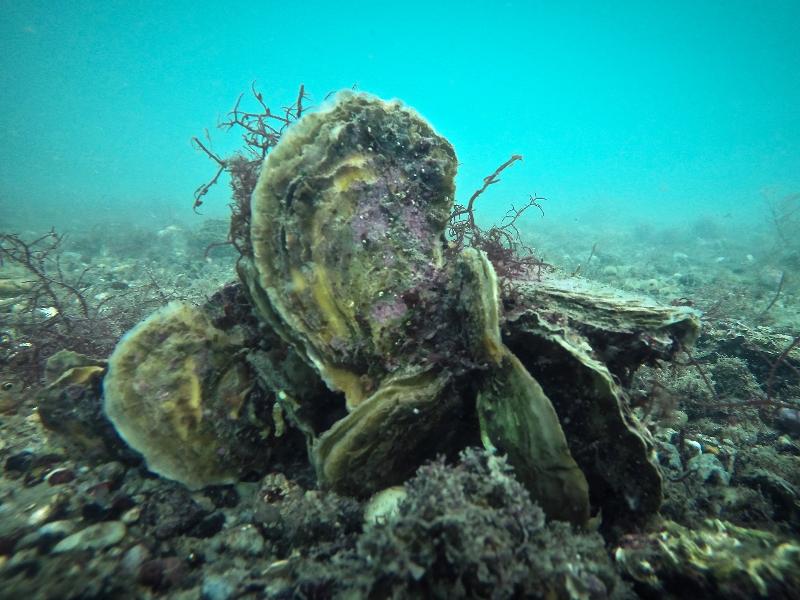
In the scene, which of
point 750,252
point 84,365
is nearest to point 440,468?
point 84,365

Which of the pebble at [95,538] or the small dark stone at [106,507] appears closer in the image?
the pebble at [95,538]

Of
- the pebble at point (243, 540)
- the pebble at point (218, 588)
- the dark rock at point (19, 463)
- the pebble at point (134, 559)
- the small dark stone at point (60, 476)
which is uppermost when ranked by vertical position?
the dark rock at point (19, 463)

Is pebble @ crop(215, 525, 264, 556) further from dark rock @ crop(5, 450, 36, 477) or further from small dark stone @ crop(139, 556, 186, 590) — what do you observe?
dark rock @ crop(5, 450, 36, 477)

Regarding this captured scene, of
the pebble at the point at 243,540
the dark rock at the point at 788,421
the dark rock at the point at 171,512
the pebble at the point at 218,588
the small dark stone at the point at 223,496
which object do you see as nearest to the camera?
the pebble at the point at 218,588

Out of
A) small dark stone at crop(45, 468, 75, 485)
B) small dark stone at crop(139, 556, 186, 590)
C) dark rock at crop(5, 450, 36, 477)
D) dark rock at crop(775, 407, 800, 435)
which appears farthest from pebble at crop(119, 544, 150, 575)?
dark rock at crop(775, 407, 800, 435)

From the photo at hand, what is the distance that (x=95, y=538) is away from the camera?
2.16 m

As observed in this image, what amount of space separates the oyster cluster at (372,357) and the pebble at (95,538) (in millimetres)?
387

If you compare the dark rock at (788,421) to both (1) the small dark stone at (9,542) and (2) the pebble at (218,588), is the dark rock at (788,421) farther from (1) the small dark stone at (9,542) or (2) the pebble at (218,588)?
(1) the small dark stone at (9,542)

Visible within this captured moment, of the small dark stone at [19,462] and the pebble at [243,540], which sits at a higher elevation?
the small dark stone at [19,462]

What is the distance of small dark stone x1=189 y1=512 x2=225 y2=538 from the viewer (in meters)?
2.30

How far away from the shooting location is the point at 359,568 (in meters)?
1.70

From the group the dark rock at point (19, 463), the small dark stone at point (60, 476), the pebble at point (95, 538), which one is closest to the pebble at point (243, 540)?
the pebble at point (95, 538)

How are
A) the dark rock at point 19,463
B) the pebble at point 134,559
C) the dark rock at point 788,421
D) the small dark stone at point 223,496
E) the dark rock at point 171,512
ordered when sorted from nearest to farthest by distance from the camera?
Answer: 1. the pebble at point 134,559
2. the dark rock at point 171,512
3. the small dark stone at point 223,496
4. the dark rock at point 19,463
5. the dark rock at point 788,421

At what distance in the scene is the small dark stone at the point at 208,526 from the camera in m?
2.30
